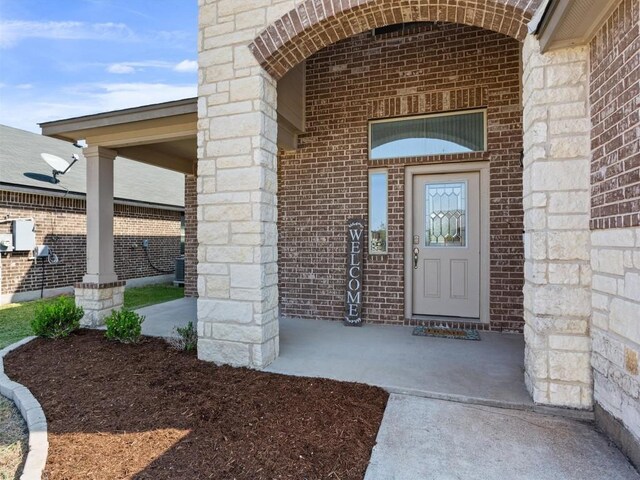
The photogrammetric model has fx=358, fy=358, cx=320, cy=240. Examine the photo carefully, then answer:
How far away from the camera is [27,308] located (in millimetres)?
6777

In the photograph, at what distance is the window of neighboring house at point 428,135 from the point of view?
15.7 feet

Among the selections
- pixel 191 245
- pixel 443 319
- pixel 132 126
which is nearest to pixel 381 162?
pixel 443 319

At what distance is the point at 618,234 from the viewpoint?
212 centimetres

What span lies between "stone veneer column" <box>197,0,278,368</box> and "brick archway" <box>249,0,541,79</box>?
0.59 feet

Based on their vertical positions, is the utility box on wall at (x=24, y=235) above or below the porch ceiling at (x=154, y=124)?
below

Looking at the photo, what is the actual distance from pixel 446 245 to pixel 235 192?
304 cm

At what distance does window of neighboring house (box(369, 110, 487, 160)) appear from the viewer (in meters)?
4.78

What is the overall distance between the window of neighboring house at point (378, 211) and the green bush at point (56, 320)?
3976mm

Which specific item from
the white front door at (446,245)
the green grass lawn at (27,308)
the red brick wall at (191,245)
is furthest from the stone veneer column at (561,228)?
the red brick wall at (191,245)

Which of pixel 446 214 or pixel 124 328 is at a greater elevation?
pixel 446 214

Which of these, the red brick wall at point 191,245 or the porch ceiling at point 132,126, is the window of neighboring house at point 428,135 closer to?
the porch ceiling at point 132,126

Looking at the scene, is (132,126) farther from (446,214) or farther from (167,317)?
(446,214)

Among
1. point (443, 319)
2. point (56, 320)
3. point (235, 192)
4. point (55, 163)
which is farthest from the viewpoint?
point (55, 163)

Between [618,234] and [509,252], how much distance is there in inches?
101
